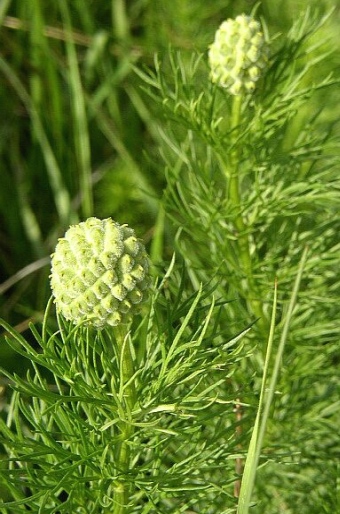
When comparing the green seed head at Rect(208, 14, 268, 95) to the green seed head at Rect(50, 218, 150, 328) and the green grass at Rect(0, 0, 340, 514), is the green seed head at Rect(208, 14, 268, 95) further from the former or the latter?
the green seed head at Rect(50, 218, 150, 328)

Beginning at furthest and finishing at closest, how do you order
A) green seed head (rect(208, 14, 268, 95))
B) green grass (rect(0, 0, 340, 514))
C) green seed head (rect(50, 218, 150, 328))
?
green seed head (rect(208, 14, 268, 95)) → green grass (rect(0, 0, 340, 514)) → green seed head (rect(50, 218, 150, 328))

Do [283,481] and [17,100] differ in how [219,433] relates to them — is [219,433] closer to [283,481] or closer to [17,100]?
[283,481]

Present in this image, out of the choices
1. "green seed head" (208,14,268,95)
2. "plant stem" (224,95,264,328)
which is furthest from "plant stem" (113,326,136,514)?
"green seed head" (208,14,268,95)

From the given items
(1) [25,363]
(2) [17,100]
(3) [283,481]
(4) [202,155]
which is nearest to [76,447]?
(3) [283,481]

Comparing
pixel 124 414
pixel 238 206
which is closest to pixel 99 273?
pixel 124 414

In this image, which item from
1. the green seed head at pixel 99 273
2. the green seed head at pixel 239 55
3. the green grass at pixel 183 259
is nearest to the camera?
the green seed head at pixel 99 273

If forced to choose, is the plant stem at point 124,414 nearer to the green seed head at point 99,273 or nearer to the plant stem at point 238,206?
the green seed head at point 99,273

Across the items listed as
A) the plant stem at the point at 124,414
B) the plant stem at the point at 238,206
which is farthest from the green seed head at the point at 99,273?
the plant stem at the point at 238,206

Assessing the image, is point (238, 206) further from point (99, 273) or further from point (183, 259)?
point (99, 273)
